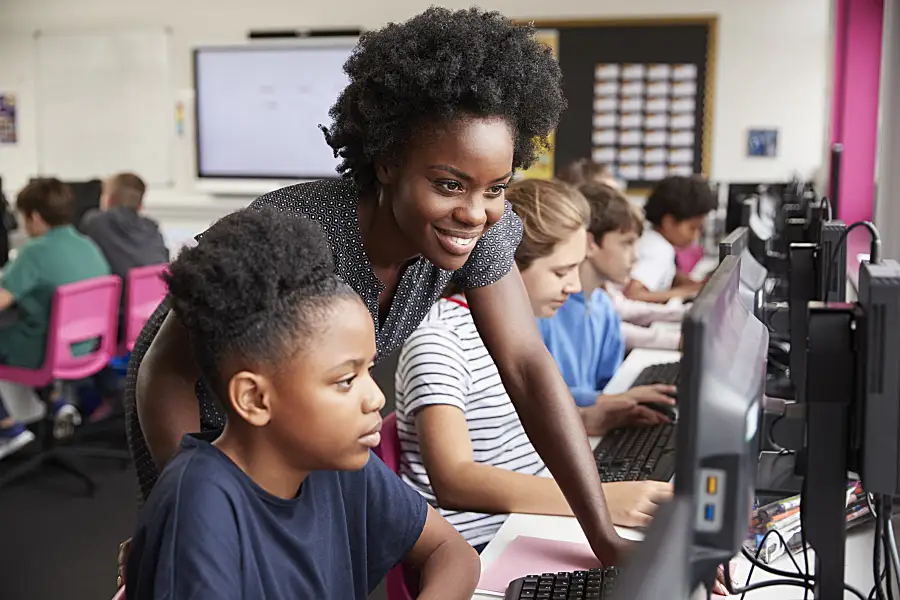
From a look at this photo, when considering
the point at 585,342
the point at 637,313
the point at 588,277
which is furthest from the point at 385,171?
the point at 637,313

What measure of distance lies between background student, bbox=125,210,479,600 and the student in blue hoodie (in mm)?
1395

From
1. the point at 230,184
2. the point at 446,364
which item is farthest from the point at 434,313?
the point at 230,184

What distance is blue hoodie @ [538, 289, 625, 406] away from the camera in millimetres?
2396

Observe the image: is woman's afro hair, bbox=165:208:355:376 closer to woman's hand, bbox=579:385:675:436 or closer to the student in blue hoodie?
woman's hand, bbox=579:385:675:436

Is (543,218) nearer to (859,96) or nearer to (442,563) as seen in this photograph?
(442,563)

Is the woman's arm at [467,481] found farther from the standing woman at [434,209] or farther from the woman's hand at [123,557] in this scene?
the woman's hand at [123,557]

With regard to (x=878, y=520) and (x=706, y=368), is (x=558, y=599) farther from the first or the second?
(x=706, y=368)

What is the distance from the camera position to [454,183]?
3.76 feet

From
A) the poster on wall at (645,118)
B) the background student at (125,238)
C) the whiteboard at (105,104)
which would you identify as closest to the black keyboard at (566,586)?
the background student at (125,238)

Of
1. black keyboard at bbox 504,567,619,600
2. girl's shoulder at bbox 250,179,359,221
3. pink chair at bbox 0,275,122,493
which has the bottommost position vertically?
pink chair at bbox 0,275,122,493

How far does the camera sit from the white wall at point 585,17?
19.9ft

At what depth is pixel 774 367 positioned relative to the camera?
2.27 metres

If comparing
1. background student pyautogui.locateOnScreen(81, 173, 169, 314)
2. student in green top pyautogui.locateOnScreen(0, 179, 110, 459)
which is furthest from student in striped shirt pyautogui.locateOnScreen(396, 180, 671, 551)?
background student pyautogui.locateOnScreen(81, 173, 169, 314)

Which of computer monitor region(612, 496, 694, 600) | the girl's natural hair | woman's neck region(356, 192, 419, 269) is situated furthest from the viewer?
the girl's natural hair
